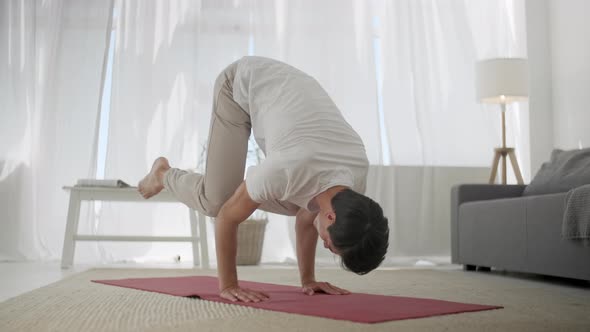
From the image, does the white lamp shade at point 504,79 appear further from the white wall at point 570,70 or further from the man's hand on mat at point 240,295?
the man's hand on mat at point 240,295

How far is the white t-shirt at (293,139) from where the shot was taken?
1880mm

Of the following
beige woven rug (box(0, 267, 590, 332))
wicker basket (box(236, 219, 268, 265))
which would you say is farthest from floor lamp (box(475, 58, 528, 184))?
beige woven rug (box(0, 267, 590, 332))

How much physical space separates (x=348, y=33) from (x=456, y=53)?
0.88m

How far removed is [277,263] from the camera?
4.80 metres

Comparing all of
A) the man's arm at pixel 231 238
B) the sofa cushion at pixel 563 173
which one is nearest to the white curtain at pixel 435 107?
the sofa cushion at pixel 563 173

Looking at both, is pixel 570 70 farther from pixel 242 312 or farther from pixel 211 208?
pixel 242 312

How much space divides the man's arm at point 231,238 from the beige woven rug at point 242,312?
0.31ft

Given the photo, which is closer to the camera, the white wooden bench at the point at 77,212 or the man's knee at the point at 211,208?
the man's knee at the point at 211,208

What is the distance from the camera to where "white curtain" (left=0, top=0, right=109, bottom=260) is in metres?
4.86

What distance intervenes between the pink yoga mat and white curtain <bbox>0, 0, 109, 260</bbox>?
255 centimetres

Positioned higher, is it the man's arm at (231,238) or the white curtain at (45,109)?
the white curtain at (45,109)

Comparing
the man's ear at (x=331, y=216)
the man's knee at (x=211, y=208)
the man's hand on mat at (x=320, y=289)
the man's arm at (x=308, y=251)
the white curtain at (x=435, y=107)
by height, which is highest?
the white curtain at (x=435, y=107)

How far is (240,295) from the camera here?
2.02 metres

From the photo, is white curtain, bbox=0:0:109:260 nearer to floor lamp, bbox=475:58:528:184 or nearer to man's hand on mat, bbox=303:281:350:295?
floor lamp, bbox=475:58:528:184
